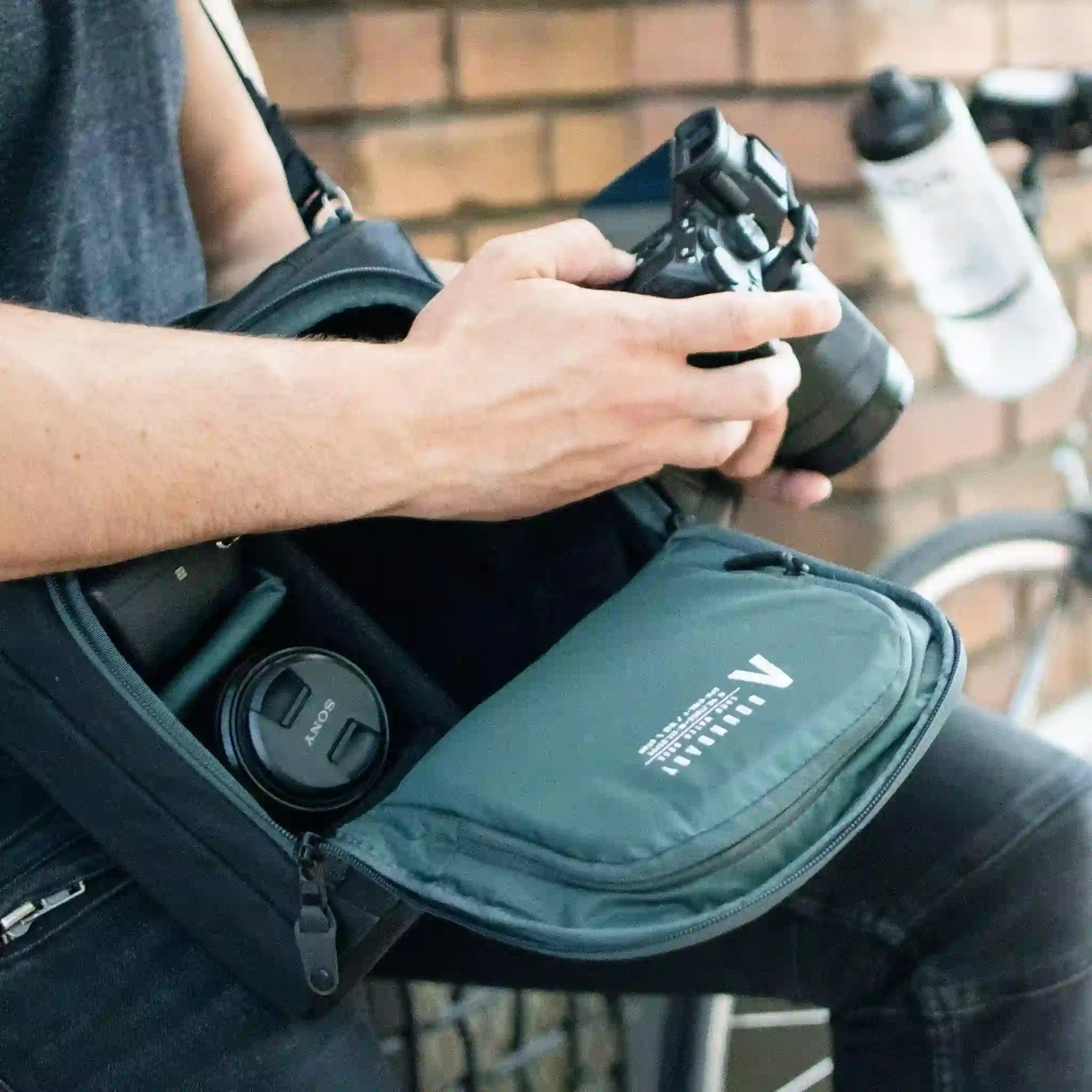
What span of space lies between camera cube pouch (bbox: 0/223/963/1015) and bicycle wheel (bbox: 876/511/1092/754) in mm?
510

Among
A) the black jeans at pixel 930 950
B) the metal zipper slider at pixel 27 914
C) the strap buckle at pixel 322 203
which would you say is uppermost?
the strap buckle at pixel 322 203

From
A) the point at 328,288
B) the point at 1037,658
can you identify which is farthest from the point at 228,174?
the point at 1037,658

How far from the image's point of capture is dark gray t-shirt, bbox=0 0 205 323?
0.62 metres

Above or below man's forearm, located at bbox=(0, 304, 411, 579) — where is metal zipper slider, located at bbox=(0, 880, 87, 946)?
below

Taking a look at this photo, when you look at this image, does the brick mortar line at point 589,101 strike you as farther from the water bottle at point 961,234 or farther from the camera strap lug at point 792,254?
the camera strap lug at point 792,254

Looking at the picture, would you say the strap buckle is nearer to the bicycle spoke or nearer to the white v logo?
the white v logo

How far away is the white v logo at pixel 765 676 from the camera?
1.70 ft

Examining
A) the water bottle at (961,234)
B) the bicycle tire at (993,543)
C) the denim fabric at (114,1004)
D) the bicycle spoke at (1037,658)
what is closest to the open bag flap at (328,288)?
the denim fabric at (114,1004)

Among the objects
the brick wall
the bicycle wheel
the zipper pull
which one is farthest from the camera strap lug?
the brick wall

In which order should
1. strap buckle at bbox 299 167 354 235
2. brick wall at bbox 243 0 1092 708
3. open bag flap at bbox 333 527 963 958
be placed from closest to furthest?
open bag flap at bbox 333 527 963 958
strap buckle at bbox 299 167 354 235
brick wall at bbox 243 0 1092 708

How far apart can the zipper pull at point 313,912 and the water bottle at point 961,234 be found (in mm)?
689

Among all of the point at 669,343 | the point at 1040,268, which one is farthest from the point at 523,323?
the point at 1040,268

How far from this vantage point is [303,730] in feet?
1.80

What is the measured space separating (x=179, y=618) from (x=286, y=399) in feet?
0.33
